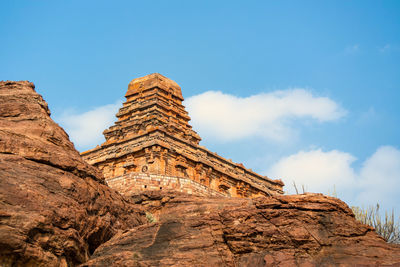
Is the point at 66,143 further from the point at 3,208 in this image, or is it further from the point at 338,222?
the point at 338,222

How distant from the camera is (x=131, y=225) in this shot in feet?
46.2

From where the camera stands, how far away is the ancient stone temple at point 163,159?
25812mm

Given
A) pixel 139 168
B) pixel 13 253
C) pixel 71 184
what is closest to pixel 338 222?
pixel 71 184

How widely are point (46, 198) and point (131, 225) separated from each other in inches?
146

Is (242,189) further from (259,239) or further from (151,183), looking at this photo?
(259,239)

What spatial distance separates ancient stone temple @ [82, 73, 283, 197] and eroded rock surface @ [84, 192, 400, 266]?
1162cm

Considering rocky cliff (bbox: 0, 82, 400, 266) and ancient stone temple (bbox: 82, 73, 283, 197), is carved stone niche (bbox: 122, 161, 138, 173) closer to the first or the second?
ancient stone temple (bbox: 82, 73, 283, 197)

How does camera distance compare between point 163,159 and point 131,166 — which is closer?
point 163,159

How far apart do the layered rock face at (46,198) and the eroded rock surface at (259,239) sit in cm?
85

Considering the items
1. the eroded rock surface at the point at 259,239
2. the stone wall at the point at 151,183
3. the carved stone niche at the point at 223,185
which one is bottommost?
the eroded rock surface at the point at 259,239

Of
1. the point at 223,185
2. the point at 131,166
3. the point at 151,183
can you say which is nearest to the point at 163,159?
the point at 131,166

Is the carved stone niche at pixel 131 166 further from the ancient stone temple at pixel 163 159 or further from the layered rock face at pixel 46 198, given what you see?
the layered rock face at pixel 46 198

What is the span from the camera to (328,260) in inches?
419

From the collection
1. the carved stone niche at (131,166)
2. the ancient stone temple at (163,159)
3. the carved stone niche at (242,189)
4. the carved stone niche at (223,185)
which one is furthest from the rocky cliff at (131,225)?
the carved stone niche at (242,189)
